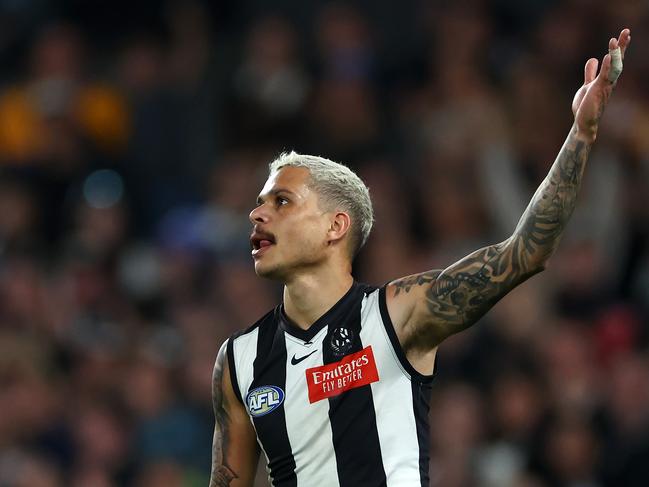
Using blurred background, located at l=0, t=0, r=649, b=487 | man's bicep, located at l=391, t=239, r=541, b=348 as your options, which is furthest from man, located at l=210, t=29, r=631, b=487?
blurred background, located at l=0, t=0, r=649, b=487

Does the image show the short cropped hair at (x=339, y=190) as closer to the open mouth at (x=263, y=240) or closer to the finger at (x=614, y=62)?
the open mouth at (x=263, y=240)

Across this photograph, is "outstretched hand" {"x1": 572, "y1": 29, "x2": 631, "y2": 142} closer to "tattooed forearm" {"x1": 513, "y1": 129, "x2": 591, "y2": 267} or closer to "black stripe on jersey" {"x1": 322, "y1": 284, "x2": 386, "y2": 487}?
"tattooed forearm" {"x1": 513, "y1": 129, "x2": 591, "y2": 267}

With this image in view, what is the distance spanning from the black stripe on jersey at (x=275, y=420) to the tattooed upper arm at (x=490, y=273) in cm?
42

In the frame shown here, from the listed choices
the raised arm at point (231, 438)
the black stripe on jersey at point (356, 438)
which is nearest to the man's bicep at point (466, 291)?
the black stripe on jersey at point (356, 438)

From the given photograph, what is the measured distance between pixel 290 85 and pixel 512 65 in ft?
5.61

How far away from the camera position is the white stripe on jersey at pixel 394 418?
4277 millimetres

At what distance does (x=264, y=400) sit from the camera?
446 centimetres

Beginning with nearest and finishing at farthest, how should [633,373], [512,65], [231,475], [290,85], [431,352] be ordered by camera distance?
[431,352] < [231,475] < [633,373] < [512,65] < [290,85]

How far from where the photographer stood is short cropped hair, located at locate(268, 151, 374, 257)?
4.62m

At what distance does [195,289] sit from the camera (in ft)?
31.9

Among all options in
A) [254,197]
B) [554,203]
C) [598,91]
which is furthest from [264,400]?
[254,197]

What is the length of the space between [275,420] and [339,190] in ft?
2.59

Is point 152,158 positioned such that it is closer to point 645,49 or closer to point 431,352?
point 645,49

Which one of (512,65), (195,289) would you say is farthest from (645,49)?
(195,289)
